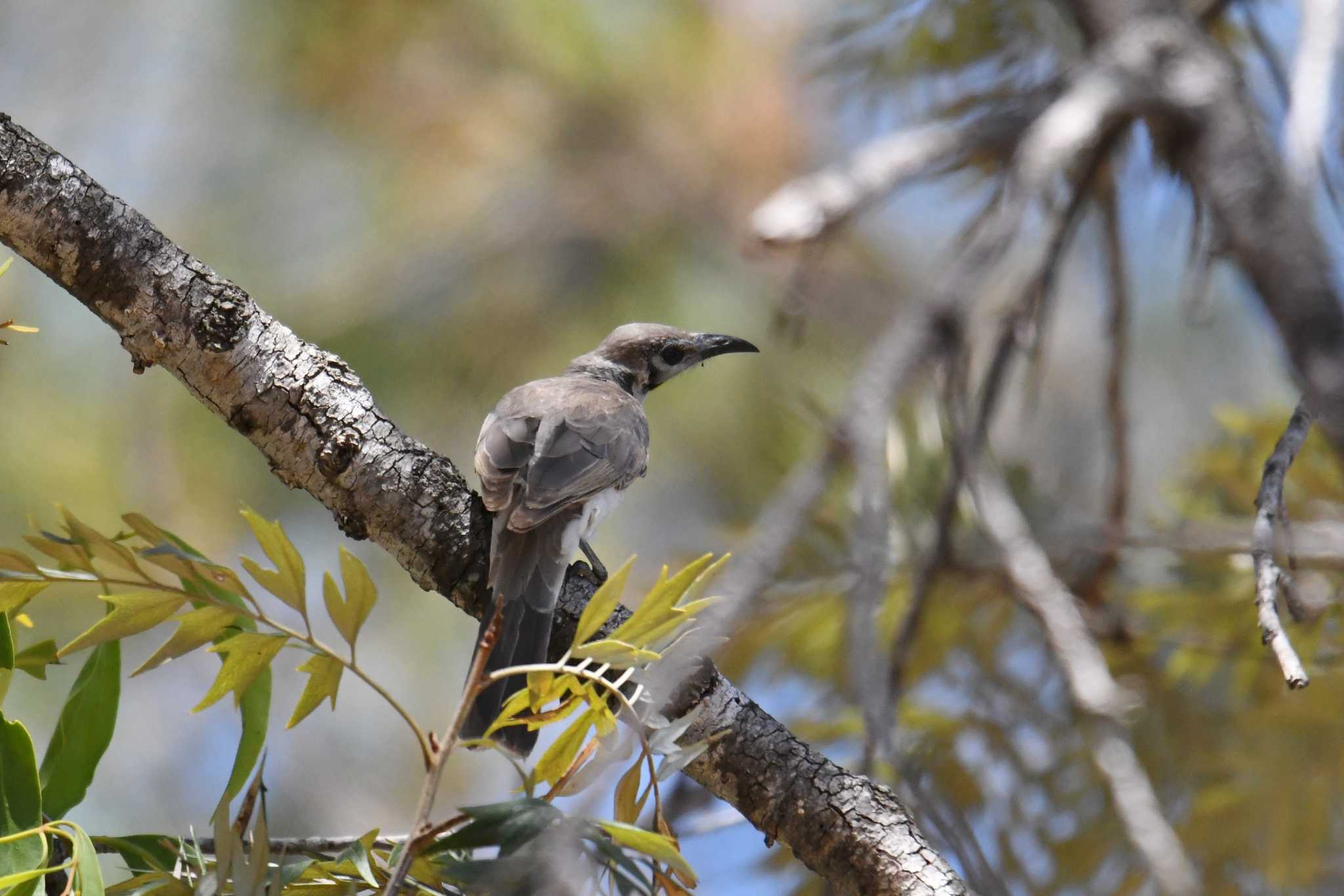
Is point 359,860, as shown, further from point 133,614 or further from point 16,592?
point 16,592

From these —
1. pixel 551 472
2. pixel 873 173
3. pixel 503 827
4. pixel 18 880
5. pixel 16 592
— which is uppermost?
pixel 873 173

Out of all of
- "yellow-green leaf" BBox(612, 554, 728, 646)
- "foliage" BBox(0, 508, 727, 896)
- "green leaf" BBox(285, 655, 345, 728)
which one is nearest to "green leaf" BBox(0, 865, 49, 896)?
"foliage" BBox(0, 508, 727, 896)

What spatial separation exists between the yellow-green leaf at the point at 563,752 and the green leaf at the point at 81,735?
56cm

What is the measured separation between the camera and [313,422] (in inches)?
72.8

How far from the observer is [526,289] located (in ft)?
21.9

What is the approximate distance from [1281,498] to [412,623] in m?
7.10

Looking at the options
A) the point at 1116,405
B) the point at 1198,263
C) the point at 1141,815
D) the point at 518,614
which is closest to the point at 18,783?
the point at 518,614

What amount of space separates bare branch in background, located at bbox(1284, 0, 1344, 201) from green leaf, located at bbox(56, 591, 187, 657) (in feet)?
8.65

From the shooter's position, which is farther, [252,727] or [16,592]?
[252,727]

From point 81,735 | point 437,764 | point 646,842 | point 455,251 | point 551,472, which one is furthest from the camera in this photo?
point 455,251

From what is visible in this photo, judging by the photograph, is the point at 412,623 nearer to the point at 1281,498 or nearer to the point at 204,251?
the point at 204,251

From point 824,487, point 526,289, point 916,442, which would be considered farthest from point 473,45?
point 824,487

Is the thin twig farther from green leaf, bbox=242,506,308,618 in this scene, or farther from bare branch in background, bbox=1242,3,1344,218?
bare branch in background, bbox=1242,3,1344,218

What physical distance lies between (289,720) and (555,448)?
1411 millimetres
